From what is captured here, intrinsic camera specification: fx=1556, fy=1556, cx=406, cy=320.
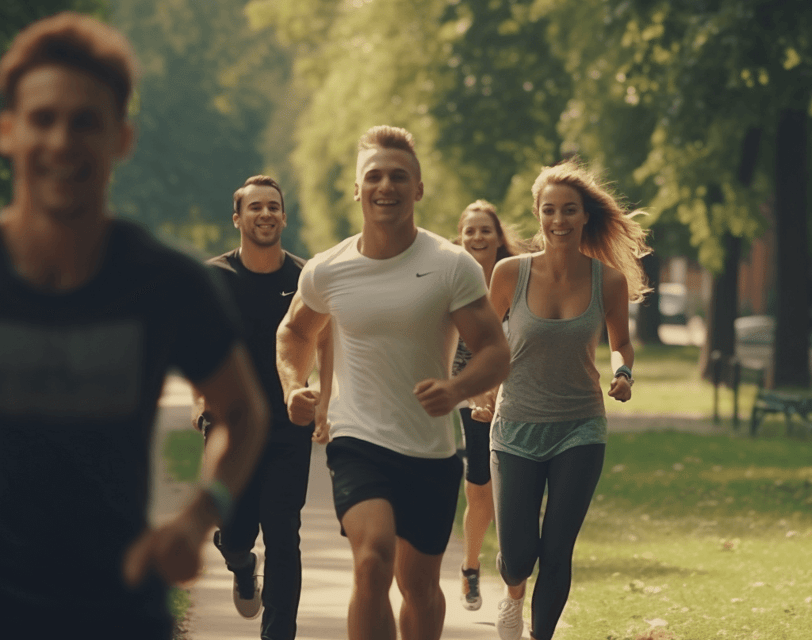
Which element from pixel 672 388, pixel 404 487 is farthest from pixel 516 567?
pixel 672 388

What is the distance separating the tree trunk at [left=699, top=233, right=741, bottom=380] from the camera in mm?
27188

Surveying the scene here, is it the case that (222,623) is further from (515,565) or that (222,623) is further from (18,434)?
(18,434)

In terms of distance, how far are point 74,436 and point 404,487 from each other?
250cm

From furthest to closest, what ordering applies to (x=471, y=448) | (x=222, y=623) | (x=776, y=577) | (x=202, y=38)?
1. (x=202, y=38)
2. (x=776, y=577)
3. (x=471, y=448)
4. (x=222, y=623)

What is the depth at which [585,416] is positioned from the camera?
6.29 meters

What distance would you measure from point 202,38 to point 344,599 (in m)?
49.4

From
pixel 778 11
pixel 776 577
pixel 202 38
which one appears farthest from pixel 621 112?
pixel 202 38

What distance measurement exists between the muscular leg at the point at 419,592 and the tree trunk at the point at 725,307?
22.2 metres

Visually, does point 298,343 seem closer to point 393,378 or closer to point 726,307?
point 393,378

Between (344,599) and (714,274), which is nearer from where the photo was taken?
(344,599)

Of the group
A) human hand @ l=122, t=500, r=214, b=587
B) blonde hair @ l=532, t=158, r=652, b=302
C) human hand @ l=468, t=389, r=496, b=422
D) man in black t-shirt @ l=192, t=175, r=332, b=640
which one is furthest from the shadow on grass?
human hand @ l=122, t=500, r=214, b=587

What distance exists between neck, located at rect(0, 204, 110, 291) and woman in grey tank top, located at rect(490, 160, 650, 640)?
12.0 feet

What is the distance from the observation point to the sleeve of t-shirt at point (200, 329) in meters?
2.88

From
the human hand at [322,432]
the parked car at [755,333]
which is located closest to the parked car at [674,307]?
the parked car at [755,333]
